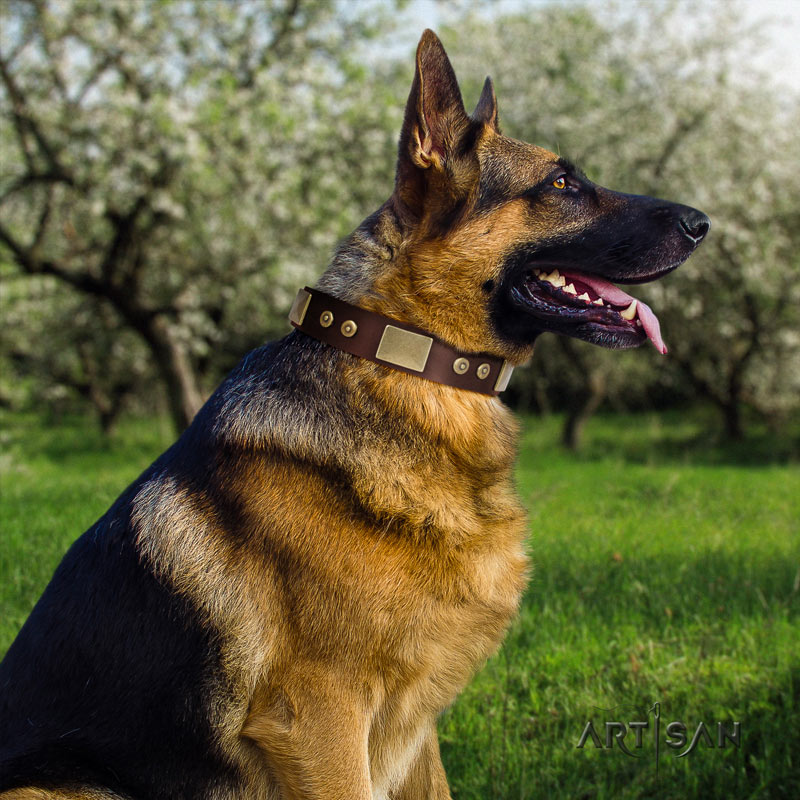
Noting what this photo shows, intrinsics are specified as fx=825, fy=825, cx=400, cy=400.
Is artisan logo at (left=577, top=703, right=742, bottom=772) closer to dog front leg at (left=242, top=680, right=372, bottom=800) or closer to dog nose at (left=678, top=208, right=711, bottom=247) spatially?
dog front leg at (left=242, top=680, right=372, bottom=800)

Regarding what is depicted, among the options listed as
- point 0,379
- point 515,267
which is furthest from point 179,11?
point 515,267

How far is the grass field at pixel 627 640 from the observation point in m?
3.02

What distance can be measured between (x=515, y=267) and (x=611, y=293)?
0.37 meters

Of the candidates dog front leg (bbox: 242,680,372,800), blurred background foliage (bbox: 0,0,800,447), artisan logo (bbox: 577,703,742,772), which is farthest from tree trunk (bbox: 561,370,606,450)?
dog front leg (bbox: 242,680,372,800)

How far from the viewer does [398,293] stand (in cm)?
258

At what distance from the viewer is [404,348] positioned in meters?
2.53

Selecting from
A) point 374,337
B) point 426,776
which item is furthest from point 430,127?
point 426,776

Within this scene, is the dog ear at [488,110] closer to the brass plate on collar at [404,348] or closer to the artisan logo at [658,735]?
the brass plate on collar at [404,348]

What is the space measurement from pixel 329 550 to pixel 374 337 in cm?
66

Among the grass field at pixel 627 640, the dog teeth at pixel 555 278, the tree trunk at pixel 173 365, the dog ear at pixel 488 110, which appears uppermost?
the dog ear at pixel 488 110

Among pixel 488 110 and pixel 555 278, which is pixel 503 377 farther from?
pixel 488 110

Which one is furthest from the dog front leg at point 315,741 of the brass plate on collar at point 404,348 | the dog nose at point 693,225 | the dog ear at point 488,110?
the dog ear at point 488,110

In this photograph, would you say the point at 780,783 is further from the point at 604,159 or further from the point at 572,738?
the point at 604,159

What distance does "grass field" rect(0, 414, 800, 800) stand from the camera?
119 inches
